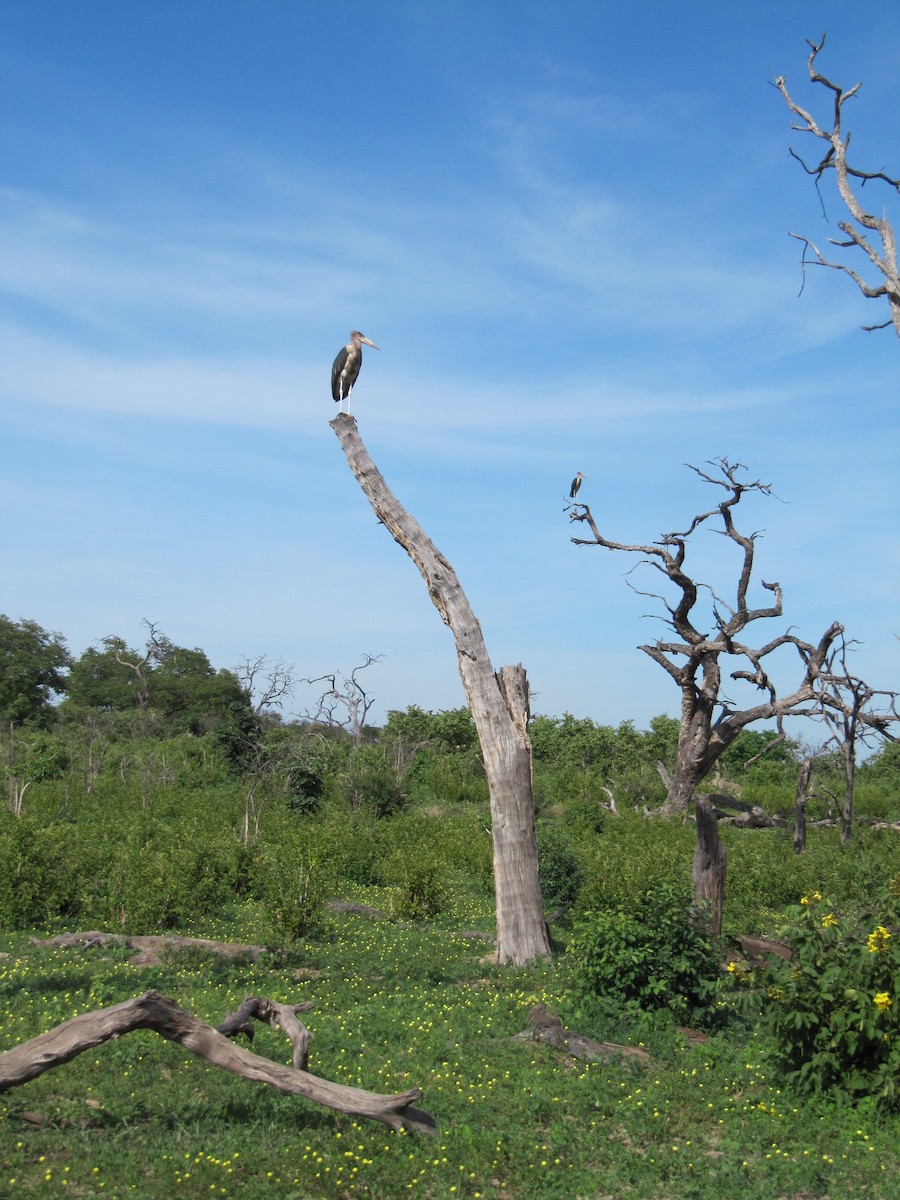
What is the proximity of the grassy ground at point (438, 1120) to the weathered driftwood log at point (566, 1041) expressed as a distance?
129 mm

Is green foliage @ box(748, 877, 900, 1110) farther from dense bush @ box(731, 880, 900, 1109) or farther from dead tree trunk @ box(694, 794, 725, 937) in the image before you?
dead tree trunk @ box(694, 794, 725, 937)

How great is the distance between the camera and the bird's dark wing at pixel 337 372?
472 inches

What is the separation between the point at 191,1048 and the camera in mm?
5777

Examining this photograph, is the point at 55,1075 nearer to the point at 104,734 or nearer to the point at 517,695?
the point at 517,695

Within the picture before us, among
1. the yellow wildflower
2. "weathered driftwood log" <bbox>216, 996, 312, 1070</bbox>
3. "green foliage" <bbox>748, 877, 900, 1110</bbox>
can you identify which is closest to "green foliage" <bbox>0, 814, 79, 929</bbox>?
"weathered driftwood log" <bbox>216, 996, 312, 1070</bbox>

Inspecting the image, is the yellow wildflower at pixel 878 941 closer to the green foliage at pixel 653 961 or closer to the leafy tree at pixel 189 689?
the green foliage at pixel 653 961

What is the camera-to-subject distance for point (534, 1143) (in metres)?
5.98

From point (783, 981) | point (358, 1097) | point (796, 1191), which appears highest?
point (783, 981)

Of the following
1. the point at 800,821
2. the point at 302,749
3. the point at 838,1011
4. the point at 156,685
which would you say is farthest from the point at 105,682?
the point at 838,1011

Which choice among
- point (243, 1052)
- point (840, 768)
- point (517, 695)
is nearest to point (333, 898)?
point (517, 695)

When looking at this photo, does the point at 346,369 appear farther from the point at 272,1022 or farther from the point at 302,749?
the point at 302,749

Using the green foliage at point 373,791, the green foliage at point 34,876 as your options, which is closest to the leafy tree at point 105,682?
the green foliage at point 373,791

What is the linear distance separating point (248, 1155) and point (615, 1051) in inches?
124

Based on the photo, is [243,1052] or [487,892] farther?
[487,892]
